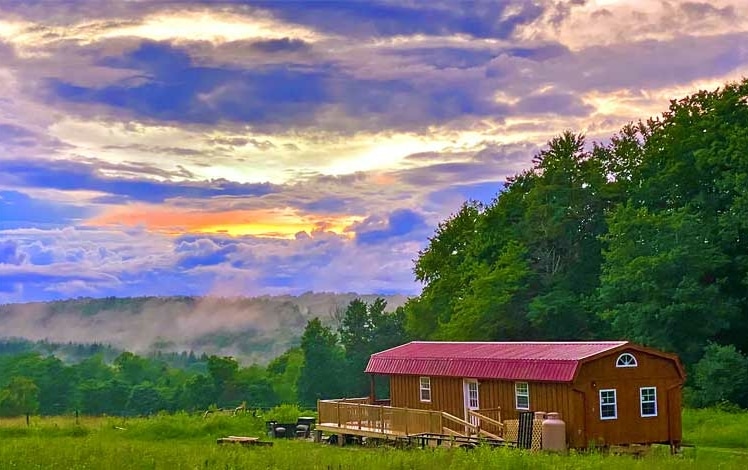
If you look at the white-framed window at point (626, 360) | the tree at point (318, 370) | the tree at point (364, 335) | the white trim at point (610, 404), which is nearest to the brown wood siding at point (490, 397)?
the white trim at point (610, 404)

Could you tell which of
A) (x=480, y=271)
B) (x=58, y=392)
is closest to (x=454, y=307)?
(x=480, y=271)

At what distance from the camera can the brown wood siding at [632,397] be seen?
1032 inches

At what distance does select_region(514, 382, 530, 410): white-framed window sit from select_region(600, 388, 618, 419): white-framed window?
86.0 inches

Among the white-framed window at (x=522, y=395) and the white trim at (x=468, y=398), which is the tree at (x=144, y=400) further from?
the white-framed window at (x=522, y=395)

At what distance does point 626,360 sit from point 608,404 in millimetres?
1483

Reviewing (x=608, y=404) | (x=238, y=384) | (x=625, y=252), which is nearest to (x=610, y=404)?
(x=608, y=404)

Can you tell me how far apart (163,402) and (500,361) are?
60.0 meters

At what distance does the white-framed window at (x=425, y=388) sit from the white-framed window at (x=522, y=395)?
14.3ft

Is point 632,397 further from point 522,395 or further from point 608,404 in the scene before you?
point 522,395

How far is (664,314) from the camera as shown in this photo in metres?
40.6

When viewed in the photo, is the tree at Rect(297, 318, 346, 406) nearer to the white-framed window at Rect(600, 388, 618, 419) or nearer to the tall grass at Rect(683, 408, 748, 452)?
the tall grass at Rect(683, 408, 748, 452)

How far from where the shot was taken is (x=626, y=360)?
27.0 m

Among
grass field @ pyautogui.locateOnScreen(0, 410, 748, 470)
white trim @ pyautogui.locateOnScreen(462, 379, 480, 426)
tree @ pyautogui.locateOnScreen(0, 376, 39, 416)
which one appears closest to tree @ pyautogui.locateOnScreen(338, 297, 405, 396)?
tree @ pyautogui.locateOnScreen(0, 376, 39, 416)

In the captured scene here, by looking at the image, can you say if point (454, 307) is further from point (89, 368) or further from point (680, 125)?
point (89, 368)
